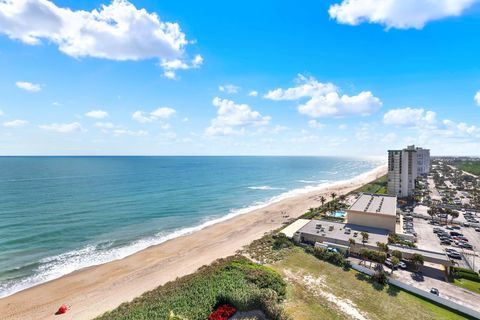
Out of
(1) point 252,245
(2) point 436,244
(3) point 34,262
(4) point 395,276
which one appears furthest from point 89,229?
(2) point 436,244

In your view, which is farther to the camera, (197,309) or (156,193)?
(156,193)

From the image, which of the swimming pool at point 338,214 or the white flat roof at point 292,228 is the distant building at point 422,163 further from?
the white flat roof at point 292,228

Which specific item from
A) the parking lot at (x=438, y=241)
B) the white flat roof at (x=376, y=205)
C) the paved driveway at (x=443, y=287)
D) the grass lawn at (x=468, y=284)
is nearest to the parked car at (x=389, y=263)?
the paved driveway at (x=443, y=287)

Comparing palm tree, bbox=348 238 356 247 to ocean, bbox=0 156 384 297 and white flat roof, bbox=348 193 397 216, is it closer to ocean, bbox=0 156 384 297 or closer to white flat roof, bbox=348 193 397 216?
white flat roof, bbox=348 193 397 216

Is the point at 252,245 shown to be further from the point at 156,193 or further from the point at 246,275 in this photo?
the point at 156,193

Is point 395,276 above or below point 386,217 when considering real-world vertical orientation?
below

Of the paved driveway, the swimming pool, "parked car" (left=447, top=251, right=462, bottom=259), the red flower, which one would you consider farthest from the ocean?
"parked car" (left=447, top=251, right=462, bottom=259)
